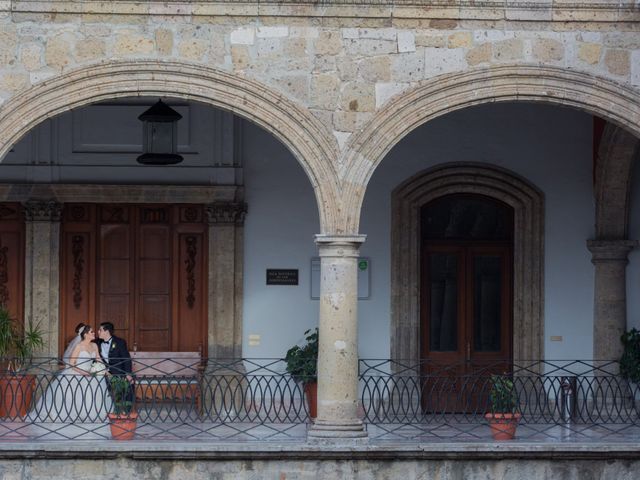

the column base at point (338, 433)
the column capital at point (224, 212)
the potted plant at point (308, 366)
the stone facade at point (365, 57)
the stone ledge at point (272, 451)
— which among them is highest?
the stone facade at point (365, 57)

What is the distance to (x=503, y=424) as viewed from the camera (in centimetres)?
1413

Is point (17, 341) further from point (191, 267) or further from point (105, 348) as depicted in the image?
point (191, 267)

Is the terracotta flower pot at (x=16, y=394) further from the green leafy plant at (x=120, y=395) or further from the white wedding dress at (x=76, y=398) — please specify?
the green leafy plant at (x=120, y=395)

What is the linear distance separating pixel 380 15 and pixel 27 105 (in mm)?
3293

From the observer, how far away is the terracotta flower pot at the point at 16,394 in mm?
14578

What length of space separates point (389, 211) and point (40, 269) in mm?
3830

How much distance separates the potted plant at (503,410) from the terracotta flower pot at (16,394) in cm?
443

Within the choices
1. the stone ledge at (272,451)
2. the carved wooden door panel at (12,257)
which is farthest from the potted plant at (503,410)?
the carved wooden door panel at (12,257)

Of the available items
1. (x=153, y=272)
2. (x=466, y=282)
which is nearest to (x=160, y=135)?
(x=153, y=272)

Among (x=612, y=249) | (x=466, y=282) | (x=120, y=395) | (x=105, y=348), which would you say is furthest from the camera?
(x=466, y=282)

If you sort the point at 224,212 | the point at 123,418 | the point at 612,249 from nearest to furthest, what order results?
the point at 123,418 → the point at 224,212 → the point at 612,249

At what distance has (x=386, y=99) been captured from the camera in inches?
546

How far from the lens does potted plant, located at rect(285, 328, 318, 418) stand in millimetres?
15188

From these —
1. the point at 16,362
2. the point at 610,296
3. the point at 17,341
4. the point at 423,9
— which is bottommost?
the point at 16,362
